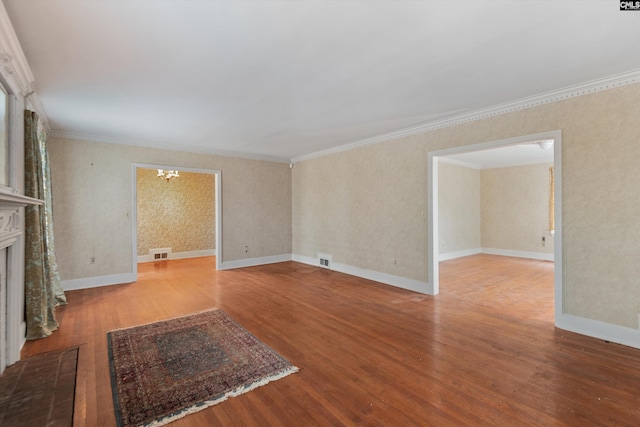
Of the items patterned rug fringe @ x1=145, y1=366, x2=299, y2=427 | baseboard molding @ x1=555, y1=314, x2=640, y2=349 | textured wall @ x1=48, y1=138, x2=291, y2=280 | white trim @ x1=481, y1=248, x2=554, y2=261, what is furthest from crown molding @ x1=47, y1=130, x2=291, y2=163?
white trim @ x1=481, y1=248, x2=554, y2=261

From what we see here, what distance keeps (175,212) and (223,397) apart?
7.07 m

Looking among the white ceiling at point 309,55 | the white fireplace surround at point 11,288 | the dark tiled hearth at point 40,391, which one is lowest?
the dark tiled hearth at point 40,391

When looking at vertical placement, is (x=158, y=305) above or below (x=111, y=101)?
below

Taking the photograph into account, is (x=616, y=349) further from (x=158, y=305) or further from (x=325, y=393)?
(x=158, y=305)

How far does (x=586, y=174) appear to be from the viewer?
3129 millimetres

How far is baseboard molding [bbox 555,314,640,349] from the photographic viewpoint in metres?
2.87

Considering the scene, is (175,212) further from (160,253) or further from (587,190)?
(587,190)

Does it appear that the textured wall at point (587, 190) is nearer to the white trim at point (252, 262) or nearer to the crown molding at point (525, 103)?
the crown molding at point (525, 103)

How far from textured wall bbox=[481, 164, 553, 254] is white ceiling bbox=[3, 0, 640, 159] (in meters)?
5.65

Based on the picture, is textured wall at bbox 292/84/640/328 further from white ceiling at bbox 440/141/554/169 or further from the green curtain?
the green curtain

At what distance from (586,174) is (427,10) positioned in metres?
2.61

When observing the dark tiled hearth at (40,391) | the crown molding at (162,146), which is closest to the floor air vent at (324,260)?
the crown molding at (162,146)

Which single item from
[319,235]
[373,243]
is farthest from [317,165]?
[373,243]

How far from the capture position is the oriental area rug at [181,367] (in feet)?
6.69
